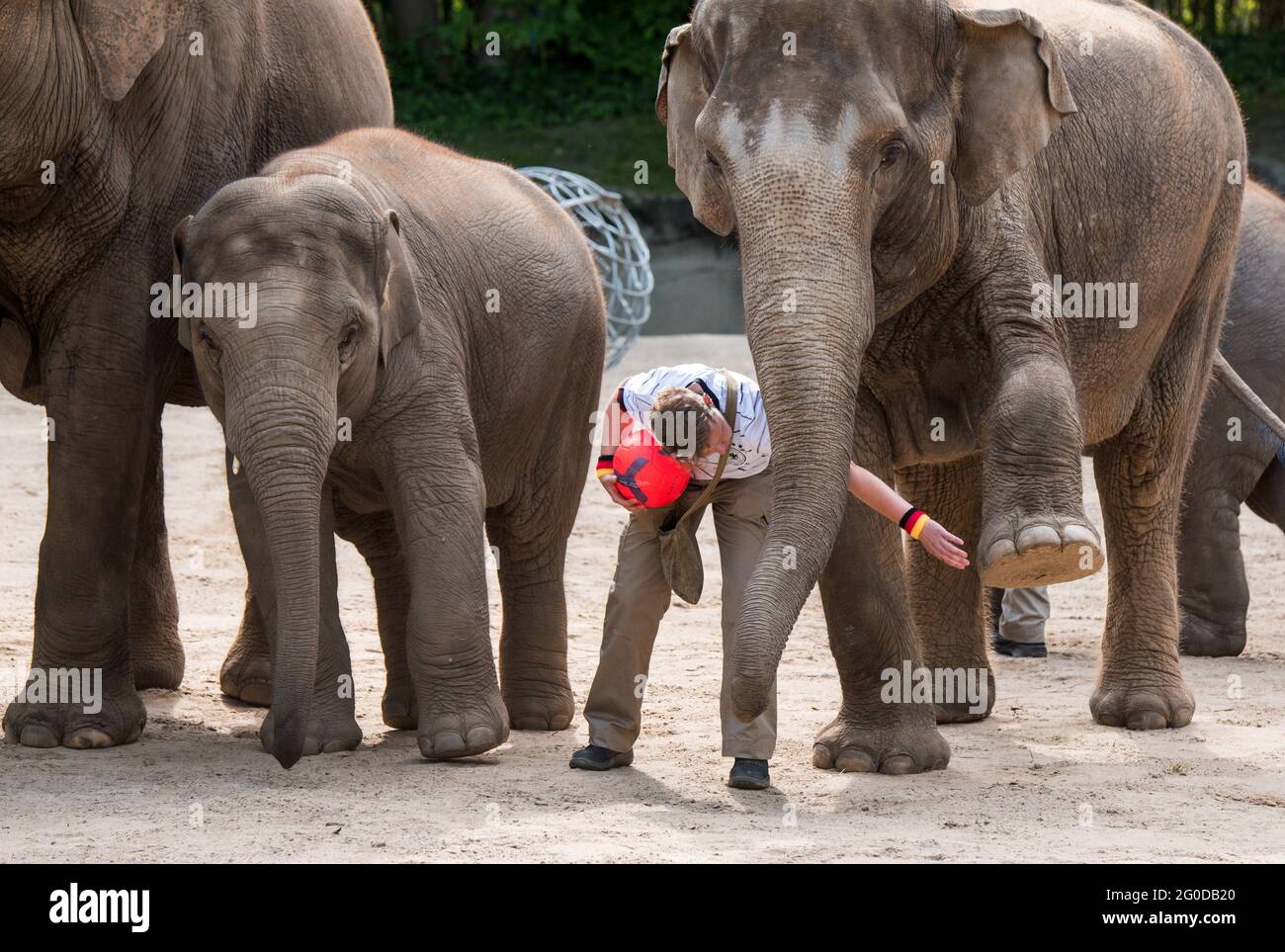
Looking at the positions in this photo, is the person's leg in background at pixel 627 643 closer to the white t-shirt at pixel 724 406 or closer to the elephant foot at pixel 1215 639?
the white t-shirt at pixel 724 406

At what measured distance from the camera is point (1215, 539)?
27.3 feet

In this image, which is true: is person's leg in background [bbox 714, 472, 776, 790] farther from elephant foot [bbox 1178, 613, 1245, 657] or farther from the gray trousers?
elephant foot [bbox 1178, 613, 1245, 657]

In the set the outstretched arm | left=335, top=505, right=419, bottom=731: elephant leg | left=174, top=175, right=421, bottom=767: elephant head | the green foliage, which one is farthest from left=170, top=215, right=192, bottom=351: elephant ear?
the green foliage

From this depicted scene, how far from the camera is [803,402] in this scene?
4.77 meters

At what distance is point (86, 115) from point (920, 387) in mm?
2461

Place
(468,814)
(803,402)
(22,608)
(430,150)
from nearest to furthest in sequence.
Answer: (803,402)
(468,814)
(430,150)
(22,608)

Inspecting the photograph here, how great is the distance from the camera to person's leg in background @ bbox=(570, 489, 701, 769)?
574 centimetres

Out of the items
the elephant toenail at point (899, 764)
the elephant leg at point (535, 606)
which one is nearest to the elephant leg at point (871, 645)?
the elephant toenail at point (899, 764)

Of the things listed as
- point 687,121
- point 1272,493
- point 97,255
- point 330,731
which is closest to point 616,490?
point 687,121

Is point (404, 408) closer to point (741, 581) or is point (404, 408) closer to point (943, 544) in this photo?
point (741, 581)

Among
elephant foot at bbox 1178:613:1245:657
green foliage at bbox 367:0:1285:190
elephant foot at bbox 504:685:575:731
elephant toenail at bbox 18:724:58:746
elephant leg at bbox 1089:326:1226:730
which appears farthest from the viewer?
green foliage at bbox 367:0:1285:190

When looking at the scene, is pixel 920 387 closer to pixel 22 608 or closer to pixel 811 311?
pixel 811 311

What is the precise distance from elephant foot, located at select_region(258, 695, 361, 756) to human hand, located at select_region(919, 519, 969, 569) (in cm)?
177

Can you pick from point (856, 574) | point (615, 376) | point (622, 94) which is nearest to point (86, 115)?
point (856, 574)
